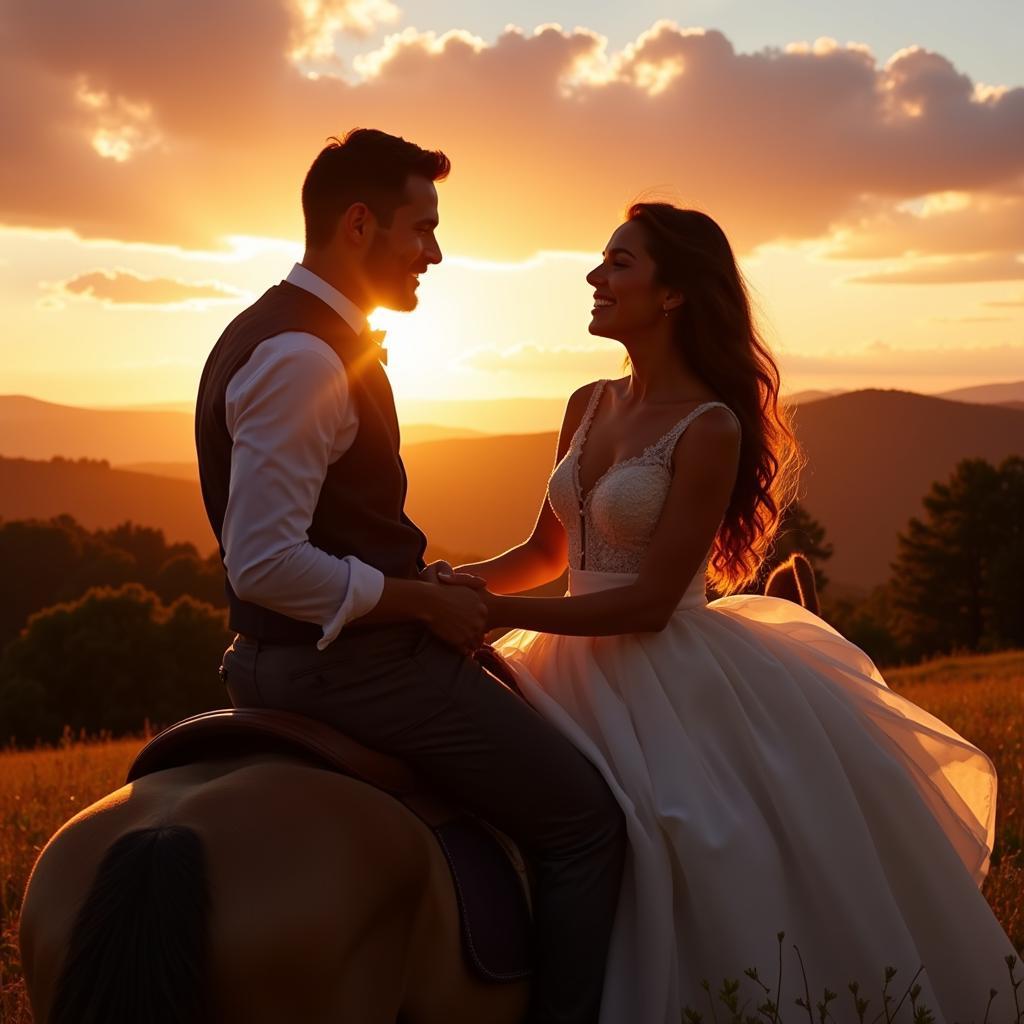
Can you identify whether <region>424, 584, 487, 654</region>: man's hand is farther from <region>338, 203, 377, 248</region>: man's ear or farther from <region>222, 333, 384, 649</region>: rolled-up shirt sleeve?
<region>338, 203, 377, 248</region>: man's ear

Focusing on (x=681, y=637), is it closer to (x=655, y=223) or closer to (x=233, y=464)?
(x=655, y=223)

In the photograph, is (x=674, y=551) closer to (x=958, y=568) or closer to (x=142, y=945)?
(x=142, y=945)

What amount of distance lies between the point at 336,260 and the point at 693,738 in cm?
227

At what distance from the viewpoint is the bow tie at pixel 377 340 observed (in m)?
4.12

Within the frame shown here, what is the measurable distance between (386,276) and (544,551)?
225 centimetres

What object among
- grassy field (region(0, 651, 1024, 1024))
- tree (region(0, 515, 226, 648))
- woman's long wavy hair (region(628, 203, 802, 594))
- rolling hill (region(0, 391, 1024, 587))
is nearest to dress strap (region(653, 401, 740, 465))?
woman's long wavy hair (region(628, 203, 802, 594))

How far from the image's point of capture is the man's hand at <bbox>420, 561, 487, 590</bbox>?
440cm

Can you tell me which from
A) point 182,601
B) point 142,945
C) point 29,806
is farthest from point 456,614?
point 182,601

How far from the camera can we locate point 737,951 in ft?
14.8

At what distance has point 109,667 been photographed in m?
46.6

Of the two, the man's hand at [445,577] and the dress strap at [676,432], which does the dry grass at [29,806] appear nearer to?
the man's hand at [445,577]

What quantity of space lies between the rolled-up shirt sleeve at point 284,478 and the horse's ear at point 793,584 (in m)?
3.74

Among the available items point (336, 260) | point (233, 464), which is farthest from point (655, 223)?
point (233, 464)

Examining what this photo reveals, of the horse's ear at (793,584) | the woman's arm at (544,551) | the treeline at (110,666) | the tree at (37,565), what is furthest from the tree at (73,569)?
the woman's arm at (544,551)
